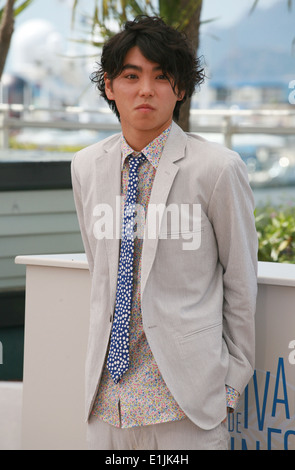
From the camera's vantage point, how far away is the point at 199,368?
1.85m

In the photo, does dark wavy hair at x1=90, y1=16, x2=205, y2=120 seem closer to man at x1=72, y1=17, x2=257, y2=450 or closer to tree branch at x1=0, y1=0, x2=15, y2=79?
man at x1=72, y1=17, x2=257, y2=450

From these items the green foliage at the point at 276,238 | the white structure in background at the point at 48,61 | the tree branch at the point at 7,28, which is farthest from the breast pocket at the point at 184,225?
the white structure in background at the point at 48,61

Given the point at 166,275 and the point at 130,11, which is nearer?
the point at 166,275

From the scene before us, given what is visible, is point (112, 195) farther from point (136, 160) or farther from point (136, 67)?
point (136, 67)

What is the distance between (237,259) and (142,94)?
49cm

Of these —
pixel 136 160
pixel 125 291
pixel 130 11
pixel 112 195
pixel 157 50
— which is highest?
pixel 130 11

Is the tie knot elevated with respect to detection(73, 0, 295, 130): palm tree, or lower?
lower

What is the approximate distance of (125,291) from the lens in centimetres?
191

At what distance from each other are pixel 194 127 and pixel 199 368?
5305 millimetres

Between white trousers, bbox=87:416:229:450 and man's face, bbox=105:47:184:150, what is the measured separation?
0.78 metres

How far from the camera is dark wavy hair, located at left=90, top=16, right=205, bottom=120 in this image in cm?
187

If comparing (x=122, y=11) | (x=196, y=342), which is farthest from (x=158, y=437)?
A: (x=122, y=11)

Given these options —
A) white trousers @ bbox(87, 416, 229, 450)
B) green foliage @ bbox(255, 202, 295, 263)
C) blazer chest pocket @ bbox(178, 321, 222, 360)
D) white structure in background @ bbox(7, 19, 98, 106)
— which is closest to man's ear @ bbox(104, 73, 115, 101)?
blazer chest pocket @ bbox(178, 321, 222, 360)

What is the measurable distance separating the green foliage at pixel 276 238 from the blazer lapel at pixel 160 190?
117 inches
